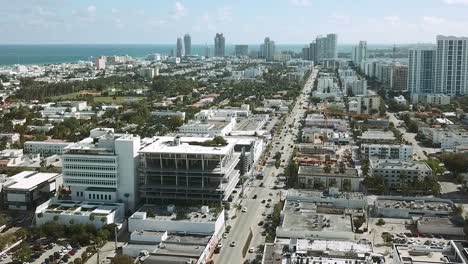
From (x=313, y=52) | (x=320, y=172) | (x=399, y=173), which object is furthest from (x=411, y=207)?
(x=313, y=52)

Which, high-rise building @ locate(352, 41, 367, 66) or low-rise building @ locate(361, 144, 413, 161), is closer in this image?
low-rise building @ locate(361, 144, 413, 161)

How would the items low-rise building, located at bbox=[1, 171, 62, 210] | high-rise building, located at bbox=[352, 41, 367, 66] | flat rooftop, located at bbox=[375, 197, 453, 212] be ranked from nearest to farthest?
flat rooftop, located at bbox=[375, 197, 453, 212], low-rise building, located at bbox=[1, 171, 62, 210], high-rise building, located at bbox=[352, 41, 367, 66]

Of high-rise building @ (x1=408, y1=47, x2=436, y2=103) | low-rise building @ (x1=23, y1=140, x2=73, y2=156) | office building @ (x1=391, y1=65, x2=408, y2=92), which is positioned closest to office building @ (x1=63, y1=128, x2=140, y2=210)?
low-rise building @ (x1=23, y1=140, x2=73, y2=156)

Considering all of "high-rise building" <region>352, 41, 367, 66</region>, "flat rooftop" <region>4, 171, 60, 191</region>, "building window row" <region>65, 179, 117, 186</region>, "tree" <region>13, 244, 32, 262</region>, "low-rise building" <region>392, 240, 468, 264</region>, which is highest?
"high-rise building" <region>352, 41, 367, 66</region>

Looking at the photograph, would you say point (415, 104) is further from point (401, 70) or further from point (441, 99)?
point (401, 70)

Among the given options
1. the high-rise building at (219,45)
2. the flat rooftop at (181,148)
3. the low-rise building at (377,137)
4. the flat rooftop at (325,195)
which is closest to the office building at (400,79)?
the low-rise building at (377,137)

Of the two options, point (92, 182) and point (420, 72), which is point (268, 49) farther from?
point (92, 182)

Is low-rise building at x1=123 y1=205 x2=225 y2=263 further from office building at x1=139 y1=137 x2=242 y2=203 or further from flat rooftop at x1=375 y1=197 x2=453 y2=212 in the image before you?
flat rooftop at x1=375 y1=197 x2=453 y2=212
